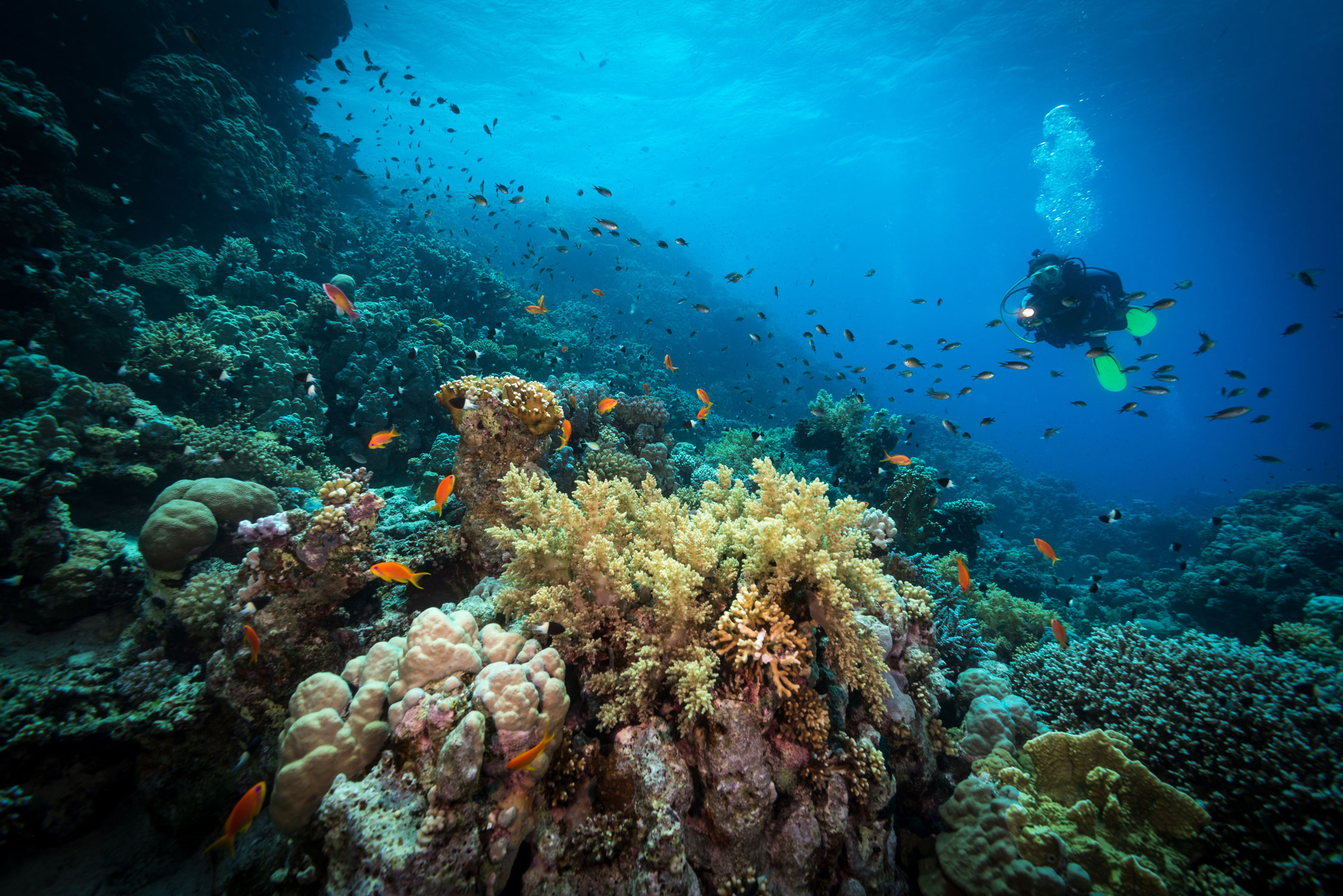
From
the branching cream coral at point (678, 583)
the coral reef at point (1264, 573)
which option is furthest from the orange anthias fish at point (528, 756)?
the coral reef at point (1264, 573)

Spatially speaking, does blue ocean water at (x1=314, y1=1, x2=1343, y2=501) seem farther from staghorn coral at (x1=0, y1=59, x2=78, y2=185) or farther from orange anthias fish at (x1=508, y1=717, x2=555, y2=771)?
orange anthias fish at (x1=508, y1=717, x2=555, y2=771)

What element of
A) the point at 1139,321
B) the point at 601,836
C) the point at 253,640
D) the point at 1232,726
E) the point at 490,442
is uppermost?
the point at 1139,321

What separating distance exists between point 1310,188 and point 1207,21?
25827 millimetres

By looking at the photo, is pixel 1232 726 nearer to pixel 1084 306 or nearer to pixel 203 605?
pixel 203 605

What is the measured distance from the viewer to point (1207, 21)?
22828 mm

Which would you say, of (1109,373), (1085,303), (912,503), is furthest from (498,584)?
(1109,373)

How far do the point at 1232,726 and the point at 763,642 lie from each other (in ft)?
15.4

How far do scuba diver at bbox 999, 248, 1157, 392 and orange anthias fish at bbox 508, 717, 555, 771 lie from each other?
623 inches

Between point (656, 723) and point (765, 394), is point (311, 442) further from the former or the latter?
point (765, 394)

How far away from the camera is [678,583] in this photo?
3012 millimetres

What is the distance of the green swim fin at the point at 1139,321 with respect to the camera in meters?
12.8

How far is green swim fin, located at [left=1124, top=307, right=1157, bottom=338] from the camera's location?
12806mm

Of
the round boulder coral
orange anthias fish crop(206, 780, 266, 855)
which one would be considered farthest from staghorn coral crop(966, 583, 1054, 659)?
the round boulder coral

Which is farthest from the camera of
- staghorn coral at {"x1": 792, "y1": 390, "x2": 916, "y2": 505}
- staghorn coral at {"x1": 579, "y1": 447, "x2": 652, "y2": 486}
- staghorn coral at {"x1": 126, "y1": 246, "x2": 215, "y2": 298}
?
staghorn coral at {"x1": 792, "y1": 390, "x2": 916, "y2": 505}
